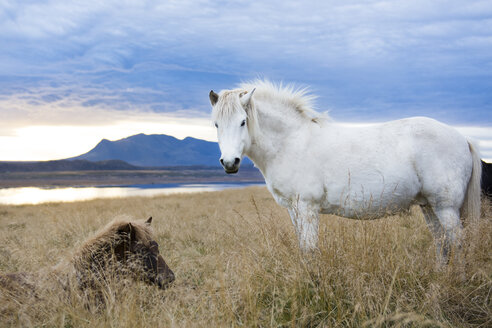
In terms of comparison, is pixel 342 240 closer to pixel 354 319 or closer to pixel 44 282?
pixel 354 319

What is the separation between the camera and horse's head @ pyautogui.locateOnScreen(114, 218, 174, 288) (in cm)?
416

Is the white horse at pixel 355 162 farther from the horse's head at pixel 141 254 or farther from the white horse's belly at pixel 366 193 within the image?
the horse's head at pixel 141 254

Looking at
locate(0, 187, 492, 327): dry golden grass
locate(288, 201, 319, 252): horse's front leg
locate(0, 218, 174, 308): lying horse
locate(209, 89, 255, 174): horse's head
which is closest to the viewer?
locate(0, 187, 492, 327): dry golden grass

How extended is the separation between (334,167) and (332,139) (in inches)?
17.5

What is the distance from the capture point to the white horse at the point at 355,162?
4664 mm

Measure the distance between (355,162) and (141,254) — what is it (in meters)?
2.97

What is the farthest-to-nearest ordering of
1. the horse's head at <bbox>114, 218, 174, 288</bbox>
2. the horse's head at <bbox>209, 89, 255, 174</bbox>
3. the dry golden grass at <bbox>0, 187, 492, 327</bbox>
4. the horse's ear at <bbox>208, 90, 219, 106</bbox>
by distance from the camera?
the horse's ear at <bbox>208, 90, 219, 106</bbox>, the horse's head at <bbox>209, 89, 255, 174</bbox>, the horse's head at <bbox>114, 218, 174, 288</bbox>, the dry golden grass at <bbox>0, 187, 492, 327</bbox>

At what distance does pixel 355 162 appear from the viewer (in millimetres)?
4781

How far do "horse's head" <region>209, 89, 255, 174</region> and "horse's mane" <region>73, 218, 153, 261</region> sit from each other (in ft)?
4.13

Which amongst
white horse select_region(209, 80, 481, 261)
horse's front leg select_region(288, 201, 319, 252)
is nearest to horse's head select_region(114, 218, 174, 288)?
white horse select_region(209, 80, 481, 261)

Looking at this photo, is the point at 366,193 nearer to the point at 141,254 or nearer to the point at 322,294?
the point at 322,294

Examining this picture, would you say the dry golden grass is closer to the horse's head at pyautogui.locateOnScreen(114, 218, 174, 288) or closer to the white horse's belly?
the horse's head at pyautogui.locateOnScreen(114, 218, 174, 288)

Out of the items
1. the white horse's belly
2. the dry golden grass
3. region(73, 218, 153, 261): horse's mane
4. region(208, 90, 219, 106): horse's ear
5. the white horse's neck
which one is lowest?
the dry golden grass

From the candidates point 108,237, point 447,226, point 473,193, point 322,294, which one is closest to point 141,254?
point 108,237
